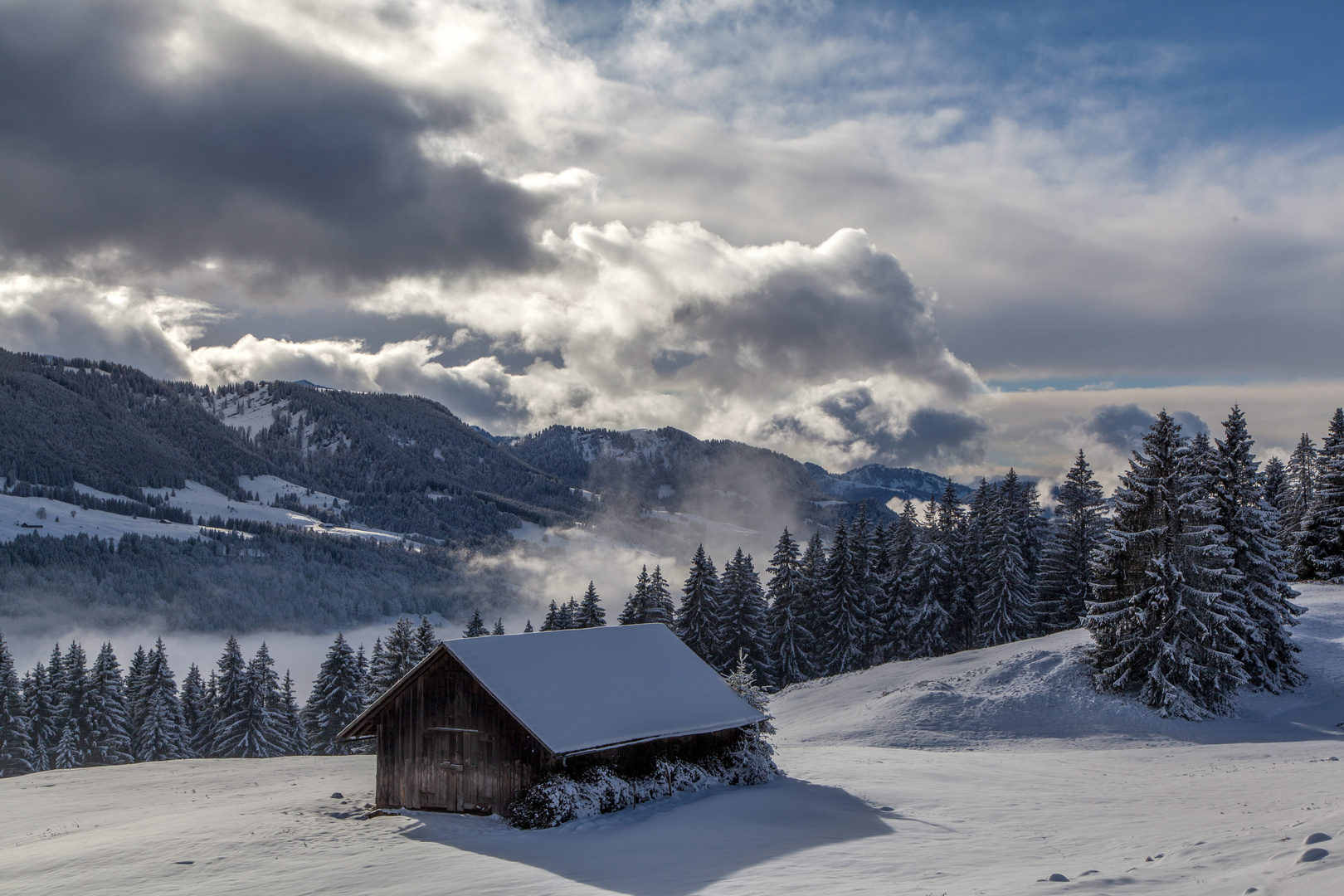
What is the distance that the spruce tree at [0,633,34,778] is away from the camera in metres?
65.1

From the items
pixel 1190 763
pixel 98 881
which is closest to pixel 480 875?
pixel 98 881

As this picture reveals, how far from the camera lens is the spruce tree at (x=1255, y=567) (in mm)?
40156

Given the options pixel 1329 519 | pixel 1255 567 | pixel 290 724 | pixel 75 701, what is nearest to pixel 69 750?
pixel 75 701

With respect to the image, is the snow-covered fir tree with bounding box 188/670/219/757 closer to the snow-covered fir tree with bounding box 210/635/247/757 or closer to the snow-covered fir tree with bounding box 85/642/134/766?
the snow-covered fir tree with bounding box 210/635/247/757

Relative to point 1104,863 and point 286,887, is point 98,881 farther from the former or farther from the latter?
point 1104,863

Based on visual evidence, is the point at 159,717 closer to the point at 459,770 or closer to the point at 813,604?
the point at 813,604

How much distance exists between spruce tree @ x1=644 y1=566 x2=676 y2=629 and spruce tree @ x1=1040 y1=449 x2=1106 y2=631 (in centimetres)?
2703

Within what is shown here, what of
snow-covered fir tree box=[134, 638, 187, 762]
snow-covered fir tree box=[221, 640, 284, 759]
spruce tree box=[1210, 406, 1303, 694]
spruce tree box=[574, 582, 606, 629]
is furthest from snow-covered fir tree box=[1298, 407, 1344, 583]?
snow-covered fir tree box=[134, 638, 187, 762]

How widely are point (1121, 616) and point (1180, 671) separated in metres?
3.34

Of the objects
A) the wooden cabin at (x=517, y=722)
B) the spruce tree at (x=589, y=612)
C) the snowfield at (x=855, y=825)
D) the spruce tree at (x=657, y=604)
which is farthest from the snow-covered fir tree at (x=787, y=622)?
the wooden cabin at (x=517, y=722)

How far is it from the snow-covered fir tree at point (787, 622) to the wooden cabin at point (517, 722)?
121ft

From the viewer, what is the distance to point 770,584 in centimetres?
6425

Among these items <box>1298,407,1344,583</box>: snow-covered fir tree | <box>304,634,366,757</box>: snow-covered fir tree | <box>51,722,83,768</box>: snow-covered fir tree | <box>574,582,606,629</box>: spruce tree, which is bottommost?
<box>51,722,83,768</box>: snow-covered fir tree

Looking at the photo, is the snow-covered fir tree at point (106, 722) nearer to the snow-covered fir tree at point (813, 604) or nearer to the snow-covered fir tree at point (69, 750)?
the snow-covered fir tree at point (69, 750)
